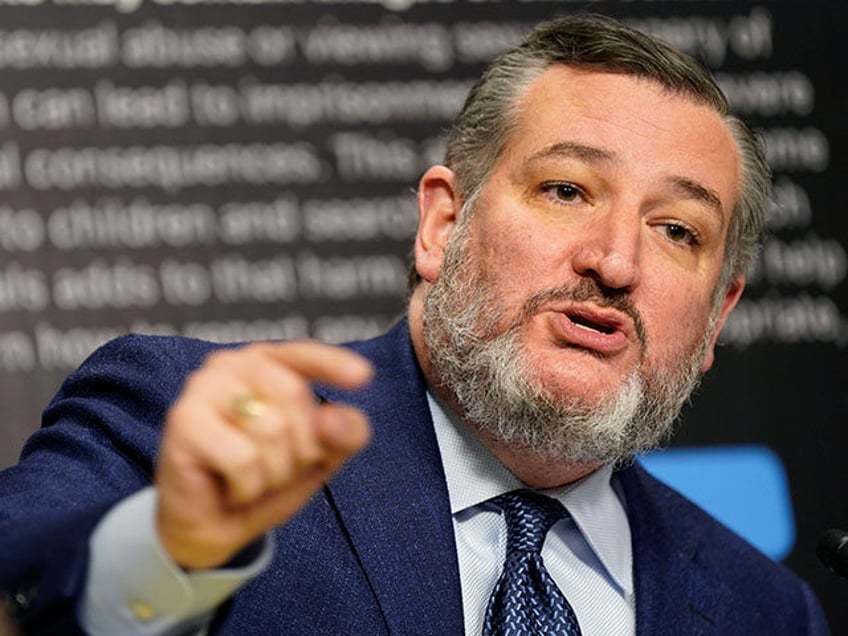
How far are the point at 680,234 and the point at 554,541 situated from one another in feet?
1.57

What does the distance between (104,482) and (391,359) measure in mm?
562

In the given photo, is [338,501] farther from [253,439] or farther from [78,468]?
[253,439]

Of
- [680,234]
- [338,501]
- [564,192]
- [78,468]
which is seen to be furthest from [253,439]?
[680,234]

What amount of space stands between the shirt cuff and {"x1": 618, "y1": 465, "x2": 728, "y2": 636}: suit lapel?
953 mm

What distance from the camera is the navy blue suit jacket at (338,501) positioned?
5.29ft

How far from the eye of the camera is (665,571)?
6.79ft

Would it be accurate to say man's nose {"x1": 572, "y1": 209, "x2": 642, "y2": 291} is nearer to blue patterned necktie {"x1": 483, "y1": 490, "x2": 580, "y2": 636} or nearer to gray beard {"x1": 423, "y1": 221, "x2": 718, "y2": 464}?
gray beard {"x1": 423, "y1": 221, "x2": 718, "y2": 464}

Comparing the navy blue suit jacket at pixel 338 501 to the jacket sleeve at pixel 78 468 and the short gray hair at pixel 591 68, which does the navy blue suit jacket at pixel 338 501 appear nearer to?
the jacket sleeve at pixel 78 468

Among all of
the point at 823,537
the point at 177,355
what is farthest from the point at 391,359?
the point at 823,537

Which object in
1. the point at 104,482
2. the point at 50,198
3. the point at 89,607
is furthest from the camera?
the point at 50,198

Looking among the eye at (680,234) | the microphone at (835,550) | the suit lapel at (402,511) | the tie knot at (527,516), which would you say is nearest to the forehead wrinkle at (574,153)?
the eye at (680,234)

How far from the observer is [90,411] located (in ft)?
5.59

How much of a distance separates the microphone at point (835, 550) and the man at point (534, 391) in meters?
0.31

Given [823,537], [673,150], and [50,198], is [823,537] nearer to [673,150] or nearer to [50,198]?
[673,150]
